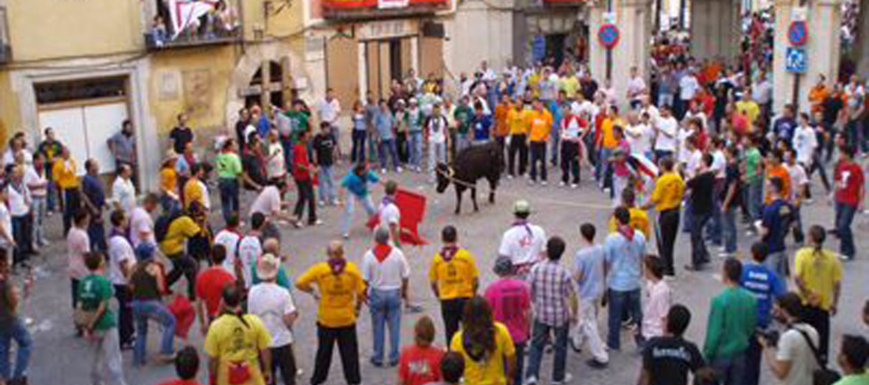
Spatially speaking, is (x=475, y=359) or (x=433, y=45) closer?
(x=475, y=359)

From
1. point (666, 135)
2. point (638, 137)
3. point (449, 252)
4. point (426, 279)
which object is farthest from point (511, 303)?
point (666, 135)

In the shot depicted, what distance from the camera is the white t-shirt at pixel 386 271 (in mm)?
10773

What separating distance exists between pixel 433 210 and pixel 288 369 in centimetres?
880

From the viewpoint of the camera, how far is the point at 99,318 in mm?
10297

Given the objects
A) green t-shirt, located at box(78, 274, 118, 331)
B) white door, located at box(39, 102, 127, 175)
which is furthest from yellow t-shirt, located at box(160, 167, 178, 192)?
green t-shirt, located at box(78, 274, 118, 331)

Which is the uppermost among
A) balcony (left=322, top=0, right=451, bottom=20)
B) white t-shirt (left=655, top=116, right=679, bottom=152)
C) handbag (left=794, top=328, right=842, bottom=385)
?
balcony (left=322, top=0, right=451, bottom=20)

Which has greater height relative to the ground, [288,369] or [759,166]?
A: [759,166]

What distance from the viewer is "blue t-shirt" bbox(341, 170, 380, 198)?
642 inches

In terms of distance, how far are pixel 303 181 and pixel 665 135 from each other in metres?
6.59

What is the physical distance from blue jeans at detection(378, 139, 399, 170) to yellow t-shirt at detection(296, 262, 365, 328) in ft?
39.9

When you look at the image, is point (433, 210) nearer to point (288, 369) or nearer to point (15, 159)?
point (15, 159)

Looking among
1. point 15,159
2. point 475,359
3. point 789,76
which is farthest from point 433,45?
point 475,359

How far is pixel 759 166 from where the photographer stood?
15906 millimetres

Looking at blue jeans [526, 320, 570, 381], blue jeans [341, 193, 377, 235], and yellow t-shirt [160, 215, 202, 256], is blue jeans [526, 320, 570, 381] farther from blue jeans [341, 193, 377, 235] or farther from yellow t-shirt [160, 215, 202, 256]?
blue jeans [341, 193, 377, 235]
